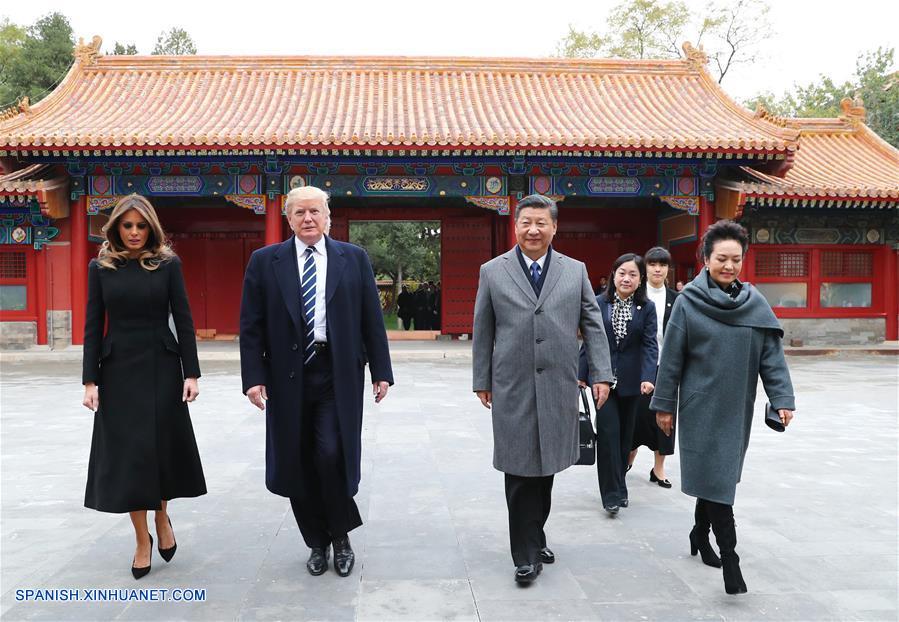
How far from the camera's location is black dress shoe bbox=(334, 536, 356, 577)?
10.2ft

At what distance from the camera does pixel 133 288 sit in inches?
122

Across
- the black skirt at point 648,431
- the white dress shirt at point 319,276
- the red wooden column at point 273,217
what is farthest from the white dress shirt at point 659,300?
the red wooden column at point 273,217

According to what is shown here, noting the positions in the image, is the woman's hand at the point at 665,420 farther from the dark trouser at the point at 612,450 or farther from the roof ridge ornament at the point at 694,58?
the roof ridge ornament at the point at 694,58

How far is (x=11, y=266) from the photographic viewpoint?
1236cm

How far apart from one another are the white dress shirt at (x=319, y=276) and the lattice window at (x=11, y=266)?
11264mm

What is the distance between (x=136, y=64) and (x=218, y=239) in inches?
152

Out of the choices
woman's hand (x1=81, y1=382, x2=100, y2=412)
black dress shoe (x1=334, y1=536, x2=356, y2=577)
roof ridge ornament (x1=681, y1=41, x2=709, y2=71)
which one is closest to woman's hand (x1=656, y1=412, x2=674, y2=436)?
black dress shoe (x1=334, y1=536, x2=356, y2=577)

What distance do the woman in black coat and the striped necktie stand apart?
20.3 inches

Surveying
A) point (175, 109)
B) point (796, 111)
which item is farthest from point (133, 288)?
point (796, 111)

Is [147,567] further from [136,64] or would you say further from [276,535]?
[136,64]

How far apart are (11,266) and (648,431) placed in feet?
38.7

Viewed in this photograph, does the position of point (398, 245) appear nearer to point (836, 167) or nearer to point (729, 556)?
point (836, 167)

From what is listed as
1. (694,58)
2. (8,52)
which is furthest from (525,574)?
(8,52)

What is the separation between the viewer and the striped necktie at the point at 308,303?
10.3ft
